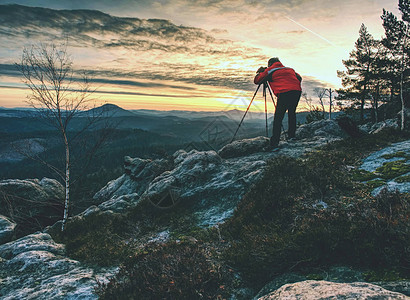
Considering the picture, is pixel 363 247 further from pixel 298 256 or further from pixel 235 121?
pixel 235 121

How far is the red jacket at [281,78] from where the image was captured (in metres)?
10.5

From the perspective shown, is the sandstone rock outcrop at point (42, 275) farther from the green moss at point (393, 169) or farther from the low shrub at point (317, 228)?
the green moss at point (393, 169)

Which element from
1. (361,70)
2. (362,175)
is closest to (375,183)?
(362,175)

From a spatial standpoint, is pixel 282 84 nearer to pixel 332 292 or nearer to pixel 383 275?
pixel 383 275

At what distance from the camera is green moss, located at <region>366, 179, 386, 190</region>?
5.87 meters

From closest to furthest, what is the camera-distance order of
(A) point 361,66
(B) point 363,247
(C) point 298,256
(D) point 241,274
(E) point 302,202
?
1. (B) point 363,247
2. (C) point 298,256
3. (D) point 241,274
4. (E) point 302,202
5. (A) point 361,66

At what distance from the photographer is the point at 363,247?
340 cm

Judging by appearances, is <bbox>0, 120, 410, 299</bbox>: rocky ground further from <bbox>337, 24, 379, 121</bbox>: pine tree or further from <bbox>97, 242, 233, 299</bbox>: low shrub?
<bbox>337, 24, 379, 121</bbox>: pine tree

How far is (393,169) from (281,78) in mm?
6129

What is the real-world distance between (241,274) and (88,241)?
5.27 metres

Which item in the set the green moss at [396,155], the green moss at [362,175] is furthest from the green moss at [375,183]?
the green moss at [396,155]

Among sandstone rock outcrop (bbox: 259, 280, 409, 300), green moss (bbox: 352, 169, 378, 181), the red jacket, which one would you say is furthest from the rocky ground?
the red jacket

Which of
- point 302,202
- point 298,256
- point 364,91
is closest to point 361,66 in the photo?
point 364,91

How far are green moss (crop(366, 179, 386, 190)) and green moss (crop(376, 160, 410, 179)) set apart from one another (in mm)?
324
